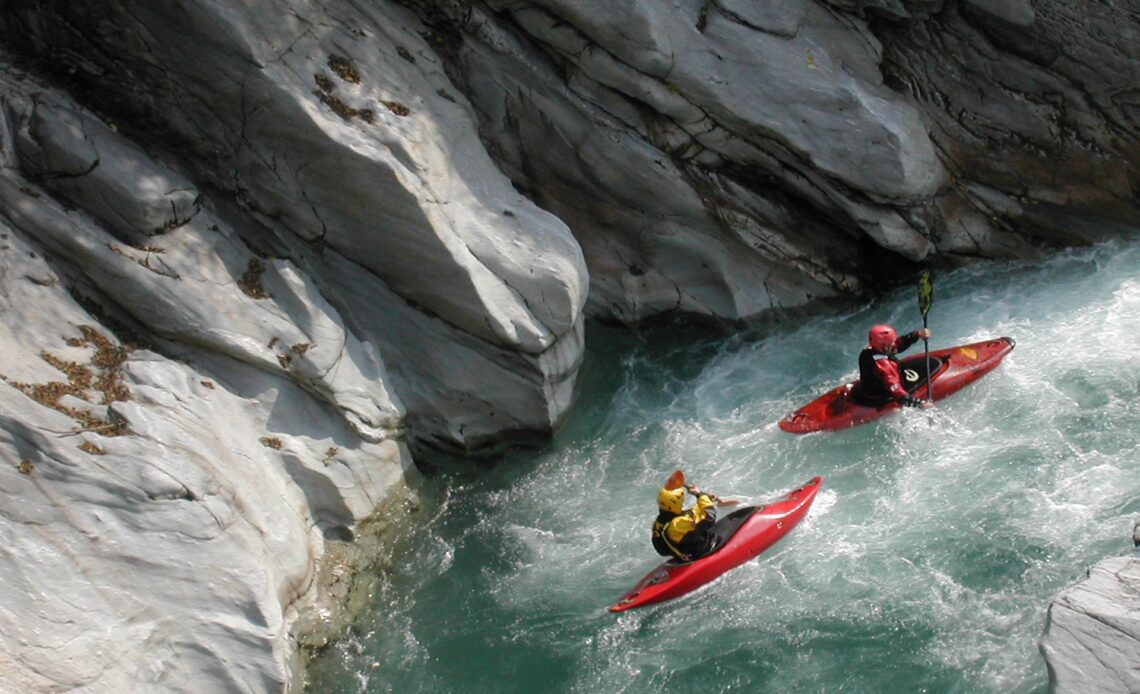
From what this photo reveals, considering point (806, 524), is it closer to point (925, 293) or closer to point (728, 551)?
point (728, 551)

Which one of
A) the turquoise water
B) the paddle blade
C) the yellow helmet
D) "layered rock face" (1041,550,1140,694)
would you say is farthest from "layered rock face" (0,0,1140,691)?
"layered rock face" (1041,550,1140,694)

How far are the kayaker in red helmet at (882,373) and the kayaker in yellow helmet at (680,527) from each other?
2.93 metres

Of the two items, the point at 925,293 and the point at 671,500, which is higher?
the point at 925,293

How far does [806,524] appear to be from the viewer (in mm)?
11586

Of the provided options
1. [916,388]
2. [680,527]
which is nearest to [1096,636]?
[680,527]

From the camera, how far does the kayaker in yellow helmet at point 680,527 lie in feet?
36.5

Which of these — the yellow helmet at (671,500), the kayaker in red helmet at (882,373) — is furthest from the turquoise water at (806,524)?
the yellow helmet at (671,500)

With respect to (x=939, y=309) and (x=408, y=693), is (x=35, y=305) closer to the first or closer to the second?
(x=408, y=693)

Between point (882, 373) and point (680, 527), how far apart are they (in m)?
3.48

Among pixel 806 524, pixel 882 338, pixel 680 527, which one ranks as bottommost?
pixel 680 527

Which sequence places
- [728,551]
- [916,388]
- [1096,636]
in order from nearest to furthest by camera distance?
1. [1096,636]
2. [728,551]
3. [916,388]

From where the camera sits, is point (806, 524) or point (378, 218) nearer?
point (806, 524)

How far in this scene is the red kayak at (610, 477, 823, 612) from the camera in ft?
36.0

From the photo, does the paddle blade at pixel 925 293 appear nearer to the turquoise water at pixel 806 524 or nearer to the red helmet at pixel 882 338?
the red helmet at pixel 882 338
